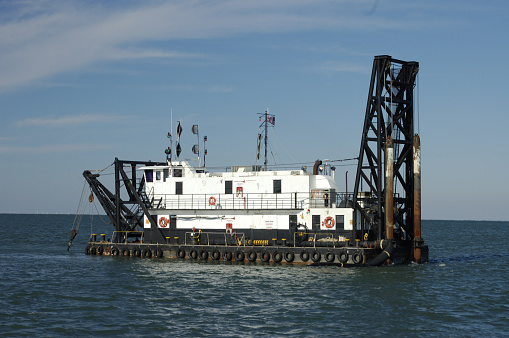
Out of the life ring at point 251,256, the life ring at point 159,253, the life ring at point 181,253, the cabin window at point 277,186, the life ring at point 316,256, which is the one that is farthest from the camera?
the life ring at point 159,253

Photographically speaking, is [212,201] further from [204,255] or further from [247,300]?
[247,300]

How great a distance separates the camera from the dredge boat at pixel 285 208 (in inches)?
1321

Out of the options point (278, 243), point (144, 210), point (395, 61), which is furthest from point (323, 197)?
point (144, 210)

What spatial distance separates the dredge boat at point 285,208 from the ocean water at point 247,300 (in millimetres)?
1204

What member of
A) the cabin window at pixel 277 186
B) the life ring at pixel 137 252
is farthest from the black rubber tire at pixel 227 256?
the life ring at pixel 137 252

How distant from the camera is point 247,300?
24.9 metres

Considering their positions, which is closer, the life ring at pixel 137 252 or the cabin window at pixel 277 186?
the cabin window at pixel 277 186

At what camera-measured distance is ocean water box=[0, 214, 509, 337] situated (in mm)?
20656

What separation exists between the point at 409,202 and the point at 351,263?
5732 millimetres

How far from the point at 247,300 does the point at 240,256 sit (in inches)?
415

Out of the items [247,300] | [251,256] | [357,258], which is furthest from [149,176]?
[247,300]

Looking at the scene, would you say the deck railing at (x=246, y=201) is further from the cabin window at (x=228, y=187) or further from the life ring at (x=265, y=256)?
the life ring at (x=265, y=256)

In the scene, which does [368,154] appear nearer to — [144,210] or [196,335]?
[144,210]

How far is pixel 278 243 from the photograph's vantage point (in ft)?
115
